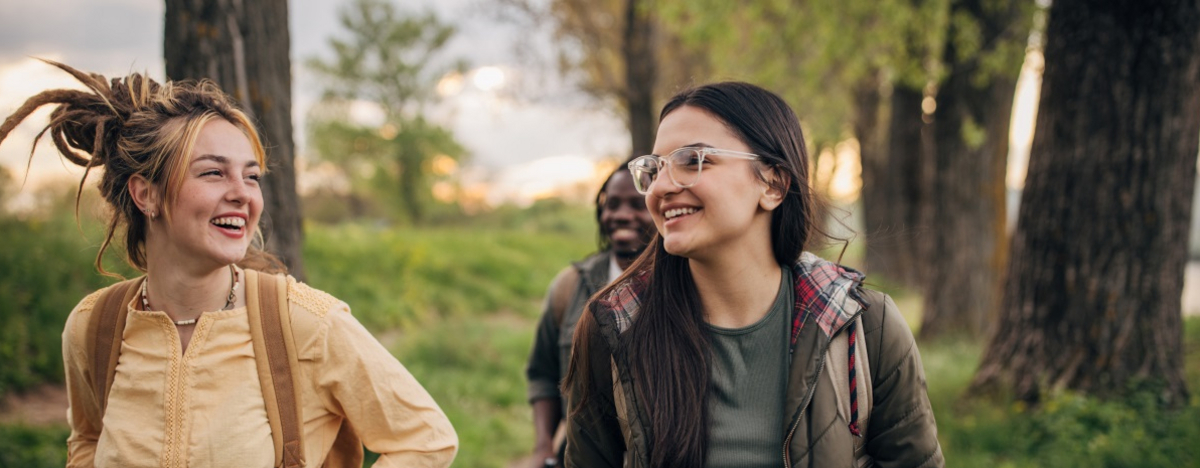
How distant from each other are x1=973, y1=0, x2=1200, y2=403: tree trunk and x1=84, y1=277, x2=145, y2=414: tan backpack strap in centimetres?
523

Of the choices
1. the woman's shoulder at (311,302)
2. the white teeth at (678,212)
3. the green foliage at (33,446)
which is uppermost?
the white teeth at (678,212)

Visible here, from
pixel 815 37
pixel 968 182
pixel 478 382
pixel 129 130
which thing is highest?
pixel 815 37

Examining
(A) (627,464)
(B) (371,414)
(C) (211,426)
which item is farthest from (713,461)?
(C) (211,426)

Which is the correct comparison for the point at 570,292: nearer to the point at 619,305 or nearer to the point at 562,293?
the point at 562,293

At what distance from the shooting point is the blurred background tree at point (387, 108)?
29047 mm

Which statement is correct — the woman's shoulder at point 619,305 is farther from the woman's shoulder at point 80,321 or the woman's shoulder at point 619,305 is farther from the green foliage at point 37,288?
the green foliage at point 37,288

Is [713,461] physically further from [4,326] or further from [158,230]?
[4,326]

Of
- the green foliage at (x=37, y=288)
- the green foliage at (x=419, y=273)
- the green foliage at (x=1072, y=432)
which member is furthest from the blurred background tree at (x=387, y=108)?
the green foliage at (x=1072, y=432)

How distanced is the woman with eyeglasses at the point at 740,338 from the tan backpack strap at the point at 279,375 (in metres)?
0.76

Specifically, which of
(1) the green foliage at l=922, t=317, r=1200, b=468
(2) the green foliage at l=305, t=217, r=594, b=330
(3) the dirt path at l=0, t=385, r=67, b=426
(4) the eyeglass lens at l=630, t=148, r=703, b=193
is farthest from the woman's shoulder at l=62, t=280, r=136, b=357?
(2) the green foliage at l=305, t=217, r=594, b=330

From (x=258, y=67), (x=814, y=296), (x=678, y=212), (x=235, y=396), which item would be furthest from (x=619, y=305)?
(x=258, y=67)

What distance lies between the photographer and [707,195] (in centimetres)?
221

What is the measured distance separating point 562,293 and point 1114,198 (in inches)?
143

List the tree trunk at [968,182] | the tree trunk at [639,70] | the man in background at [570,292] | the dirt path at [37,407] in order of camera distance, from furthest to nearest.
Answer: the tree trunk at [639,70] < the tree trunk at [968,182] < the dirt path at [37,407] < the man in background at [570,292]
